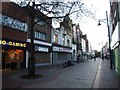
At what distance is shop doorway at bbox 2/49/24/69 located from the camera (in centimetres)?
2555

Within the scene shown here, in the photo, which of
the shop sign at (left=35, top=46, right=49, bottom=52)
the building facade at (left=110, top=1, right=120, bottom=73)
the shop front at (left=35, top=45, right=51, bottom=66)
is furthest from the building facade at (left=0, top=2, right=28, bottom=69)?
the building facade at (left=110, top=1, right=120, bottom=73)

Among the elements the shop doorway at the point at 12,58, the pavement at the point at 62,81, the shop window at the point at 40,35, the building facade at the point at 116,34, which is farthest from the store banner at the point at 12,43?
the building facade at the point at 116,34

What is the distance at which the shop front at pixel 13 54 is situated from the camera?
81.6ft

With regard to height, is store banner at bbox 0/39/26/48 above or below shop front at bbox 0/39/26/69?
above

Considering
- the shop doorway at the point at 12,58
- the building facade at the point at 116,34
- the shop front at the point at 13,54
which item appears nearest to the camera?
the building facade at the point at 116,34

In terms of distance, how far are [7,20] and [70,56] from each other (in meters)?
35.1

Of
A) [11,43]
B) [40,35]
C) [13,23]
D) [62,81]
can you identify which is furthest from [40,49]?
[62,81]

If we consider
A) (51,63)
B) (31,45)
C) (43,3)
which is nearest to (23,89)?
(31,45)

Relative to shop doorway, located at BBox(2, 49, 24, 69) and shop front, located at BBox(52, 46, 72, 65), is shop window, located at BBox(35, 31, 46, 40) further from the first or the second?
shop doorway, located at BBox(2, 49, 24, 69)

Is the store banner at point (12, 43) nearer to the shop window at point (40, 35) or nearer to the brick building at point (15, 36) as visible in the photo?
the brick building at point (15, 36)

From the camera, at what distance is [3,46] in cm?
2364

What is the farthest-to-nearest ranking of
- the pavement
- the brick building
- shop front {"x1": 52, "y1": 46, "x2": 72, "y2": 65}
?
1. shop front {"x1": 52, "y1": 46, "x2": 72, "y2": 65}
2. the brick building
3. the pavement

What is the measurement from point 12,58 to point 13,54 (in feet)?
1.68

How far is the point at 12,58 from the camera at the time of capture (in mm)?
26859
